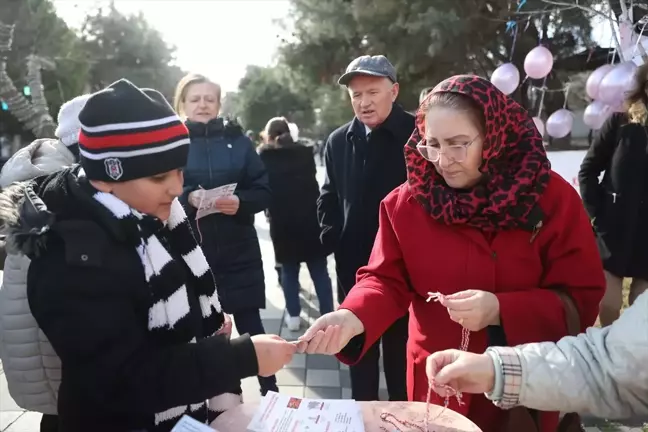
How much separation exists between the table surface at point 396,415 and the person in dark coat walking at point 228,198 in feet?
5.41

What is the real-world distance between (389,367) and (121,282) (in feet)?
6.24

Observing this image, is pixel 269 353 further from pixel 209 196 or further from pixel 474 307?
pixel 209 196

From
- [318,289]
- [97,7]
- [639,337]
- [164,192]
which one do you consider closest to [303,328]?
[318,289]

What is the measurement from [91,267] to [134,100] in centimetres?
45

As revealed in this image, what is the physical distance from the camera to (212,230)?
3102 mm

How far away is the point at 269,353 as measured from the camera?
55.6 inches

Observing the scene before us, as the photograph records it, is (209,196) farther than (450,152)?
Yes

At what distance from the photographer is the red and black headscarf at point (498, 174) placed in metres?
1.54

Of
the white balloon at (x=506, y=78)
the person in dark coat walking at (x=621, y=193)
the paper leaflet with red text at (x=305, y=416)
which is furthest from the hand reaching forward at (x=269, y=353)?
the white balloon at (x=506, y=78)

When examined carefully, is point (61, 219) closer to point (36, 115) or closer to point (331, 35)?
point (36, 115)

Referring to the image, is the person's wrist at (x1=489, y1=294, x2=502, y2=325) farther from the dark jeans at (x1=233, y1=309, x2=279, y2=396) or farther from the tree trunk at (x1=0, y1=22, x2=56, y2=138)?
the tree trunk at (x1=0, y1=22, x2=56, y2=138)

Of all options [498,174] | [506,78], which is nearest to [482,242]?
[498,174]

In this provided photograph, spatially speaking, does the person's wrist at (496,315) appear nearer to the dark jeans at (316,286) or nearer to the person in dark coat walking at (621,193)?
the person in dark coat walking at (621,193)

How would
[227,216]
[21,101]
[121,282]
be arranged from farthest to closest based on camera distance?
[21,101] < [227,216] < [121,282]
